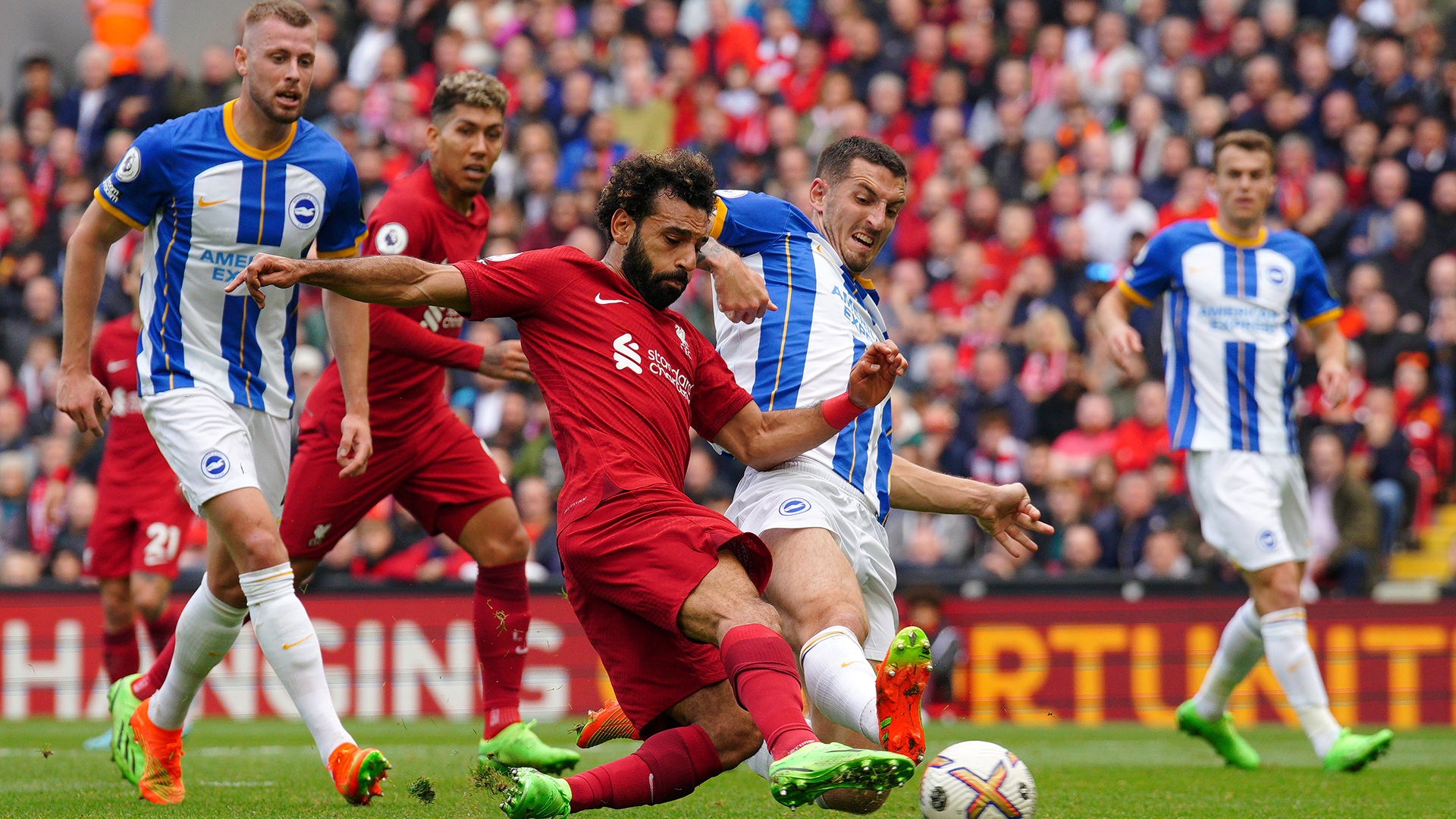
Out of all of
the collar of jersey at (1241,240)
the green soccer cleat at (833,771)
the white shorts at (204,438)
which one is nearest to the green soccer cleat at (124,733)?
the white shorts at (204,438)

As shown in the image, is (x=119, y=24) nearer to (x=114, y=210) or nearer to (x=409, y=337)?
(x=409, y=337)

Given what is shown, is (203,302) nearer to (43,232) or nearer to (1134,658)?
(1134,658)

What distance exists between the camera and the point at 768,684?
14.2 ft

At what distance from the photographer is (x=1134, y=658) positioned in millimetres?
11336

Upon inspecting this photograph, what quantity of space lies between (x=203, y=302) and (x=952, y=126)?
11.0 meters

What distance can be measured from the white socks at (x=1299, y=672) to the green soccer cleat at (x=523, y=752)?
11.7ft

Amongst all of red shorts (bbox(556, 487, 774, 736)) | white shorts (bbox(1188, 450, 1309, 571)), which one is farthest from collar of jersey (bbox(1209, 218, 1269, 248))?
red shorts (bbox(556, 487, 774, 736))

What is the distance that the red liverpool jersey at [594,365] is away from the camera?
4.78 metres

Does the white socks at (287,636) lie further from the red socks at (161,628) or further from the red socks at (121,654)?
the red socks at (161,628)

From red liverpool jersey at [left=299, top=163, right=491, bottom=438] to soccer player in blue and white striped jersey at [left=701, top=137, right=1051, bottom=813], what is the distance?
1.56 m

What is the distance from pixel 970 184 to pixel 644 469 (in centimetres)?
1133

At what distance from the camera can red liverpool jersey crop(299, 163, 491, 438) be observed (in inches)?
267

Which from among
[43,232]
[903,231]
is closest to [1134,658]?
[903,231]

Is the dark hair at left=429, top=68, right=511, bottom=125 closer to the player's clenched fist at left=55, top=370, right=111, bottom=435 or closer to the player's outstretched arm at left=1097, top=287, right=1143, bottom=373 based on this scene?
the player's clenched fist at left=55, top=370, right=111, bottom=435
